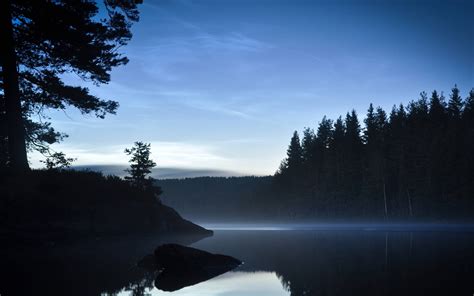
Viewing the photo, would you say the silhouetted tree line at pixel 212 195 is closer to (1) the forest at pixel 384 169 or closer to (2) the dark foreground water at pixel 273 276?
(1) the forest at pixel 384 169

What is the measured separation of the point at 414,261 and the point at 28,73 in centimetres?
1987

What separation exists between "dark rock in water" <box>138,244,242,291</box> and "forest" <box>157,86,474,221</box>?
54880mm

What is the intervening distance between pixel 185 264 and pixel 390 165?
65.5 metres

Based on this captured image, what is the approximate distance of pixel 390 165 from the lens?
68875mm

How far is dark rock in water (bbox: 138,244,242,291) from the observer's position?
904 centimetres

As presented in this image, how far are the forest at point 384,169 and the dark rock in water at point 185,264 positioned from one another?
54880 mm

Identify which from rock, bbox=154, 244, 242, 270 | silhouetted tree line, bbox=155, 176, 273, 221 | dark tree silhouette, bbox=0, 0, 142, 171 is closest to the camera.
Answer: rock, bbox=154, 244, 242, 270

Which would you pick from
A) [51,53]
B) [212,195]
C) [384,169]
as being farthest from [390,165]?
[212,195]

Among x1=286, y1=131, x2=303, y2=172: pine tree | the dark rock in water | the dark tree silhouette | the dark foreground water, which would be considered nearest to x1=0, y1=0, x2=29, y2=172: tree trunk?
the dark tree silhouette

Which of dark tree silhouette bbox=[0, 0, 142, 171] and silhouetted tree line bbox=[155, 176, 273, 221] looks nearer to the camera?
dark tree silhouette bbox=[0, 0, 142, 171]

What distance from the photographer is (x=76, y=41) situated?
19.5 m

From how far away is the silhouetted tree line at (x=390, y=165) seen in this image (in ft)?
192

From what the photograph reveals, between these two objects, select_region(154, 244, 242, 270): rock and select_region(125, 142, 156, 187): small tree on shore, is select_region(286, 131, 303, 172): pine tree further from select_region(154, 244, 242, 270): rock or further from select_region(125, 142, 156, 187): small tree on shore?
select_region(154, 244, 242, 270): rock

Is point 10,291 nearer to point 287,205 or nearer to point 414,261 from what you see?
point 414,261
